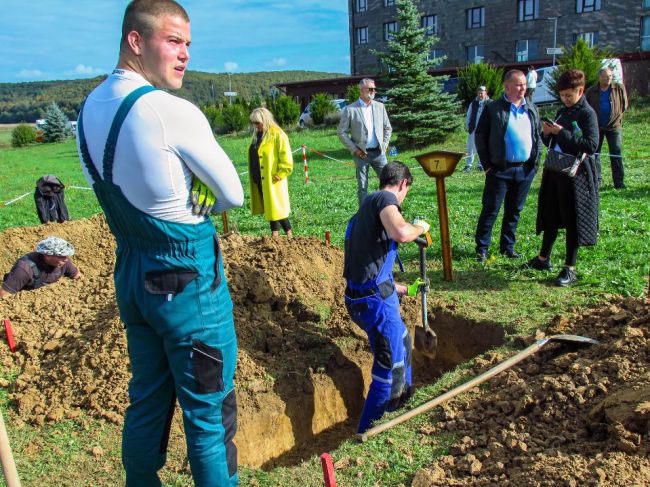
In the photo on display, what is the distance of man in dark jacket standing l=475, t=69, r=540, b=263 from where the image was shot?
5898mm

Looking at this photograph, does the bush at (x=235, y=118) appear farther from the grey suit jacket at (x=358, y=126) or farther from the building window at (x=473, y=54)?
the grey suit jacket at (x=358, y=126)

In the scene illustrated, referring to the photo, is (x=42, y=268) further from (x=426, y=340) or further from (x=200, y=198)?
(x=200, y=198)

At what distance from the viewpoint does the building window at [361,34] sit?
42000 mm

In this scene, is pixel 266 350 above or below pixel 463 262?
below

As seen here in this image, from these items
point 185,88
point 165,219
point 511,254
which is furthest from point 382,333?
point 185,88

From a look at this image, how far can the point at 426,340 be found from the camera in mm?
4566

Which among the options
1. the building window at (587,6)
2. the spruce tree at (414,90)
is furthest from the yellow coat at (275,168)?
the building window at (587,6)

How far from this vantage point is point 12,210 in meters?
13.0

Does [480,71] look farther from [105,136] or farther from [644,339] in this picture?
[105,136]

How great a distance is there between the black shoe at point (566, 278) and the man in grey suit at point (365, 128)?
346 centimetres

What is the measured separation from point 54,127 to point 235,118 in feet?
64.7

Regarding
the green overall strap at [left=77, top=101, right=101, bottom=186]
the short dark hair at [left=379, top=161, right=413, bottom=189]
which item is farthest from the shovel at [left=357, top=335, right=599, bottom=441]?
the green overall strap at [left=77, top=101, right=101, bottom=186]

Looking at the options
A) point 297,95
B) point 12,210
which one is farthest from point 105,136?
point 297,95

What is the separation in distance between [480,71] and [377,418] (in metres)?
20.0
